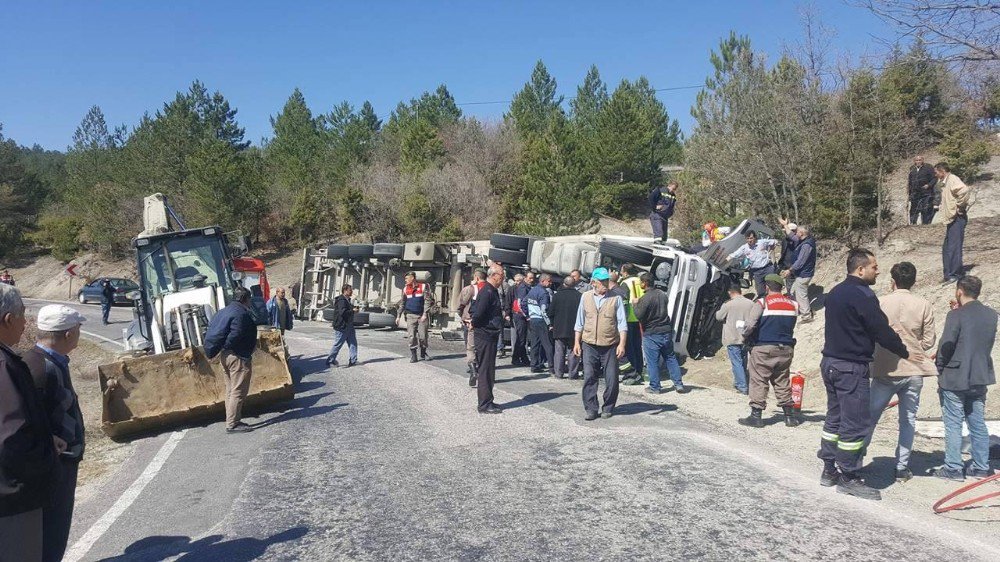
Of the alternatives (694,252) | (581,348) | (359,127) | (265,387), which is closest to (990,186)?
(694,252)

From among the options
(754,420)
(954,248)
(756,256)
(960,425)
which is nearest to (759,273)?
(756,256)

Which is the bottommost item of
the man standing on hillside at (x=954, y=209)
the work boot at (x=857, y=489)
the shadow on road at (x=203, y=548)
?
the shadow on road at (x=203, y=548)

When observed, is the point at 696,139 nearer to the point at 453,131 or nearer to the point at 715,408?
the point at 715,408

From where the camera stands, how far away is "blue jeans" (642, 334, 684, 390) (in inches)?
413

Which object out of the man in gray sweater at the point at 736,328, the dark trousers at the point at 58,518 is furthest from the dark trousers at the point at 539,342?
the dark trousers at the point at 58,518

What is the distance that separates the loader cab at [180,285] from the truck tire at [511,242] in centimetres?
571

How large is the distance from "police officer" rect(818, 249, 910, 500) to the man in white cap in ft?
18.2

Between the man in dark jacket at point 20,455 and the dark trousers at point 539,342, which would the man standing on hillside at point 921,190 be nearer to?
the dark trousers at point 539,342

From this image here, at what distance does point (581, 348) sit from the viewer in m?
9.18

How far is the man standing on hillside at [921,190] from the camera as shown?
1445 cm

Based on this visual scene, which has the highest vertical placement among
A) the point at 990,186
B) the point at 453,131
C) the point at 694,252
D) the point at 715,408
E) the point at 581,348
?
the point at 453,131

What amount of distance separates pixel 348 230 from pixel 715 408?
33344 millimetres

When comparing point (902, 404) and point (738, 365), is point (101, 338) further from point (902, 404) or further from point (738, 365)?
point (902, 404)

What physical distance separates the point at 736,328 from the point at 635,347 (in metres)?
2.05
